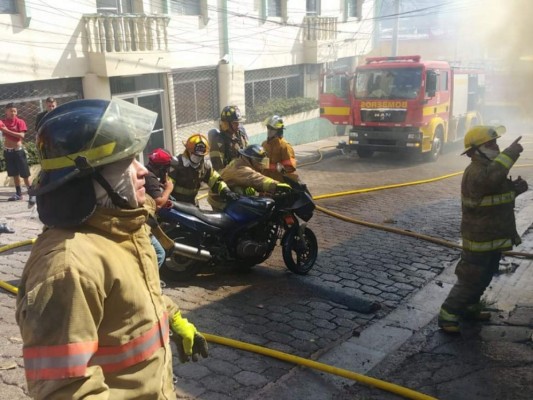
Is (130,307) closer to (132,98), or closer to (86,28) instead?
(86,28)

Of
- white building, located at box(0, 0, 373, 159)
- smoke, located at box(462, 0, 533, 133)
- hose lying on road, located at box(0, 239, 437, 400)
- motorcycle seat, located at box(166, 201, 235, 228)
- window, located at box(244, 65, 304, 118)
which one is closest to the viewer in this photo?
hose lying on road, located at box(0, 239, 437, 400)

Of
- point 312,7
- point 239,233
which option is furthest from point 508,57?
point 239,233

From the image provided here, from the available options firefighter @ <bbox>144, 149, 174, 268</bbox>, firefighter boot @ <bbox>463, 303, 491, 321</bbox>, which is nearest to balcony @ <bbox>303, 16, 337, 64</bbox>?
firefighter @ <bbox>144, 149, 174, 268</bbox>

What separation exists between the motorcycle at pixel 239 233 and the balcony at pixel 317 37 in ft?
48.5

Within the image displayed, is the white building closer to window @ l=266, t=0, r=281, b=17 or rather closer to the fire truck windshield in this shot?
window @ l=266, t=0, r=281, b=17

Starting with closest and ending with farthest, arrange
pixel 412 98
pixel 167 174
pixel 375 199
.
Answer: pixel 167 174
pixel 375 199
pixel 412 98

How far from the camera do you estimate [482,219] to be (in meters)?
4.40

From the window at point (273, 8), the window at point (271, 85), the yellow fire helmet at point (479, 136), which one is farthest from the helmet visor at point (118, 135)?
the window at point (273, 8)

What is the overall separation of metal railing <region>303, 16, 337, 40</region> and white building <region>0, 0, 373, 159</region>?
0.04 meters

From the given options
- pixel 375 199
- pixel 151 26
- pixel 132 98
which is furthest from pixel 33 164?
pixel 375 199

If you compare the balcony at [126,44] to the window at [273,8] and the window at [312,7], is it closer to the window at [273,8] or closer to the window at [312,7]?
the window at [273,8]

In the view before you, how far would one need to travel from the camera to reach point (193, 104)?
1494cm

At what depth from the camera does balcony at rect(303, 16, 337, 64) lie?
768 inches

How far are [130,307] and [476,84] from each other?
19.6 meters
